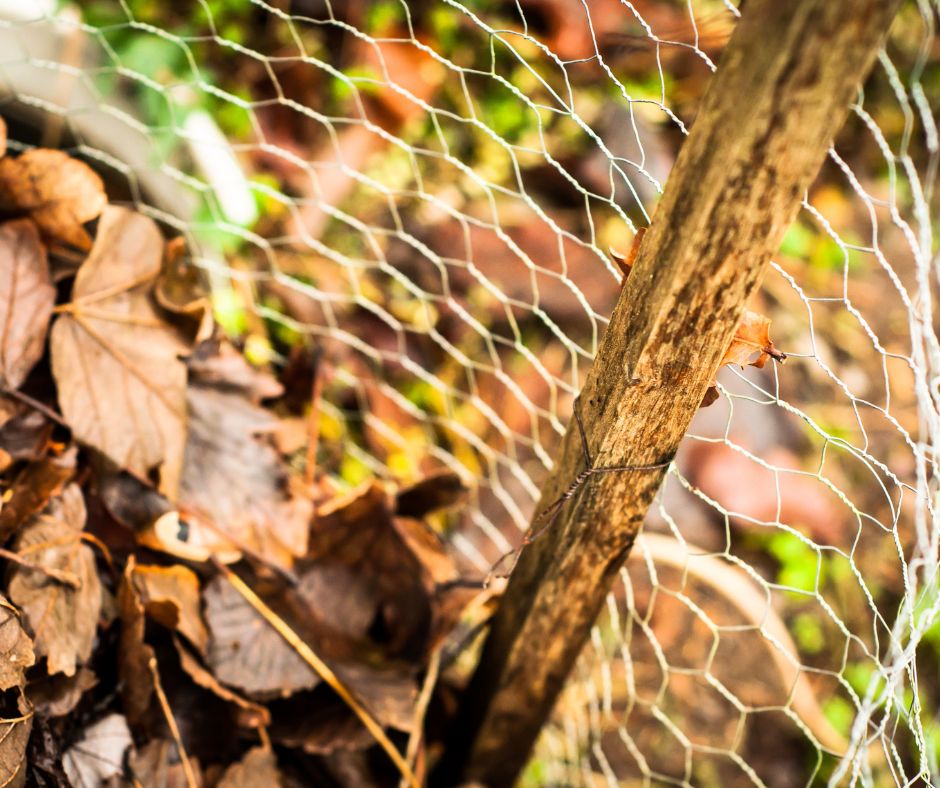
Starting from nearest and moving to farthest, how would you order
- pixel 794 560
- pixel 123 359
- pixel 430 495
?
pixel 123 359
pixel 430 495
pixel 794 560

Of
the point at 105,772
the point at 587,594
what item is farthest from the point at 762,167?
the point at 105,772

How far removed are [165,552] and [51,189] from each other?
0.40 metres

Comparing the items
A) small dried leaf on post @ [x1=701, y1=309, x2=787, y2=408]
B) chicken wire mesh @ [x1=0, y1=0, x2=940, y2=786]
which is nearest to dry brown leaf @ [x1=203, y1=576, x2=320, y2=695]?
chicken wire mesh @ [x1=0, y1=0, x2=940, y2=786]

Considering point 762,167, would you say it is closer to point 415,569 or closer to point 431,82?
point 415,569

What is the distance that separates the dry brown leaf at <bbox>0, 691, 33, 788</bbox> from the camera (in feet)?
2.08

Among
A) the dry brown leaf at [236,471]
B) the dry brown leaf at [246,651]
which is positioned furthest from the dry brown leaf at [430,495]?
the dry brown leaf at [246,651]

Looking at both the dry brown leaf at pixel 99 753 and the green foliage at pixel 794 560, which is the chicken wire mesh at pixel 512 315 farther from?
the dry brown leaf at pixel 99 753

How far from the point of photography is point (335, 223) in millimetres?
1506

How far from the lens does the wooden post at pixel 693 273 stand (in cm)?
43

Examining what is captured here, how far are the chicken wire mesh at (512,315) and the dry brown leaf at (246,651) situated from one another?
381 millimetres

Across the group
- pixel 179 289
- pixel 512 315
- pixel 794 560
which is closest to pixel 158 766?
pixel 179 289

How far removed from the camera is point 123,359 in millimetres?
873

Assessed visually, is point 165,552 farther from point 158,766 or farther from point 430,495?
point 430,495

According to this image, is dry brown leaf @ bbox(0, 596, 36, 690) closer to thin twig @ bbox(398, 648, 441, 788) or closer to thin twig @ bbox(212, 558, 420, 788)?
thin twig @ bbox(212, 558, 420, 788)
